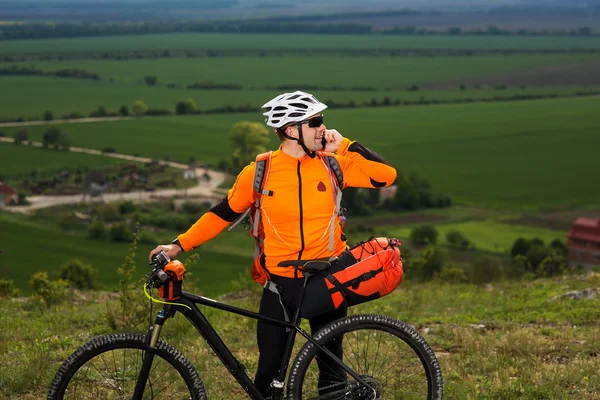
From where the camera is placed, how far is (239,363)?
6.07 metres

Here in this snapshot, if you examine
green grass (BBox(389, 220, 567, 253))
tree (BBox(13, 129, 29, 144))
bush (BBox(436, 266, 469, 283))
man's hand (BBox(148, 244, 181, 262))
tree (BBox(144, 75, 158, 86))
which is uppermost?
man's hand (BBox(148, 244, 181, 262))

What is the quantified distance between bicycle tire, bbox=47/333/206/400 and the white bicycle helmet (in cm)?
159

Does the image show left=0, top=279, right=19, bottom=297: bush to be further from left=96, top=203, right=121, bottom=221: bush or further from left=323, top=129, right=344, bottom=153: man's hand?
left=96, top=203, right=121, bottom=221: bush

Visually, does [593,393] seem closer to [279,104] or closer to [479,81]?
[279,104]

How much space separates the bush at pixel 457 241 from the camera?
62.5 metres

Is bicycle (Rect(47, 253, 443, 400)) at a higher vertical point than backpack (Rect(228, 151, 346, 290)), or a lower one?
lower

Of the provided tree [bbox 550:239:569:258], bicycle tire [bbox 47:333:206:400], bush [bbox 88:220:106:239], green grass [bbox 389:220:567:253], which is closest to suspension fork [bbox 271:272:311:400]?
bicycle tire [bbox 47:333:206:400]

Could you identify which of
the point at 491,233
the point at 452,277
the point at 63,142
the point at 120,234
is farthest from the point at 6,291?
the point at 63,142

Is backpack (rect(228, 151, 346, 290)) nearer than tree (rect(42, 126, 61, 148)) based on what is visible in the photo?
Yes

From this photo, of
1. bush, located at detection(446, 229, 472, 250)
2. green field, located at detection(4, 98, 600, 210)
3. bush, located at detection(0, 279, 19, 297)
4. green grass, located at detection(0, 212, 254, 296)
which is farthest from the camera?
green field, located at detection(4, 98, 600, 210)

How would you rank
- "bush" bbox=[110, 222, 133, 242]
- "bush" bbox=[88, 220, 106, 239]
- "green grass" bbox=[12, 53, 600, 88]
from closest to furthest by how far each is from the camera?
"bush" bbox=[110, 222, 133, 242], "bush" bbox=[88, 220, 106, 239], "green grass" bbox=[12, 53, 600, 88]

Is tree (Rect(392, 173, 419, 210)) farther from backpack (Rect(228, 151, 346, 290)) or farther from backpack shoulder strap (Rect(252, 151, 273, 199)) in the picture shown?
backpack shoulder strap (Rect(252, 151, 273, 199))

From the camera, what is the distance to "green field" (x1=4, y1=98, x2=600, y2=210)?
90.2m

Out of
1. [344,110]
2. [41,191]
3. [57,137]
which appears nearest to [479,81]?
[344,110]
